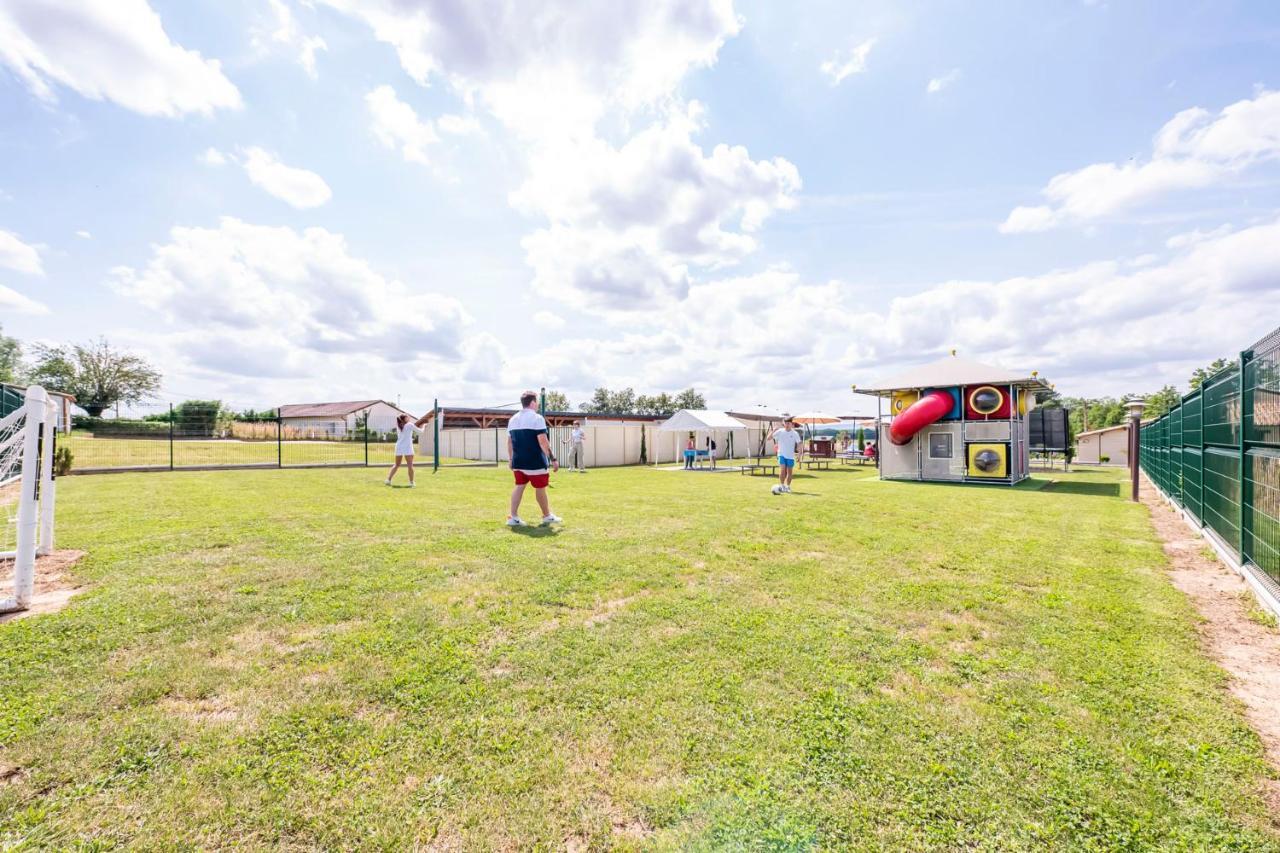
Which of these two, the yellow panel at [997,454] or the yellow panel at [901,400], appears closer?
the yellow panel at [997,454]

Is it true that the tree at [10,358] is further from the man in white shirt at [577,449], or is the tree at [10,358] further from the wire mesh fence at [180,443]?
the man in white shirt at [577,449]

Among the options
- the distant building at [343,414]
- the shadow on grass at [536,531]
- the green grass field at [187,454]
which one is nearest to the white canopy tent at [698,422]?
the green grass field at [187,454]

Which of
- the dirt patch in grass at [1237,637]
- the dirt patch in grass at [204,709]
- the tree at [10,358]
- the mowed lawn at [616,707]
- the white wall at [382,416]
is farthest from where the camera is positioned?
the white wall at [382,416]

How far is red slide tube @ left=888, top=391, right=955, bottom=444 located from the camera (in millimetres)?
15250

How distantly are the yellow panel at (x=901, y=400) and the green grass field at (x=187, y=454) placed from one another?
17.9m

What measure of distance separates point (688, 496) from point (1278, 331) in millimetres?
8112

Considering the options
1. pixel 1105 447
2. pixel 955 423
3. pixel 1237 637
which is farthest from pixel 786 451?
pixel 1105 447

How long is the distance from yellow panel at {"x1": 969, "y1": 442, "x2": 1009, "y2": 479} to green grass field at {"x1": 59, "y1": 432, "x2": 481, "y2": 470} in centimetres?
1957

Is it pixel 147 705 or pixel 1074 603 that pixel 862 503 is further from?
pixel 147 705

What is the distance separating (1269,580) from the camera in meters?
4.26

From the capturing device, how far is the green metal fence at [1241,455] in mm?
4172

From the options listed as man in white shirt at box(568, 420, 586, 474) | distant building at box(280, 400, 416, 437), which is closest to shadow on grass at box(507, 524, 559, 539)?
man in white shirt at box(568, 420, 586, 474)

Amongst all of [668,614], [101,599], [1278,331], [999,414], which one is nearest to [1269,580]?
[1278,331]

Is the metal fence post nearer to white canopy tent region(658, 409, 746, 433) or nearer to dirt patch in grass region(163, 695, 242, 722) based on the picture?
dirt patch in grass region(163, 695, 242, 722)
